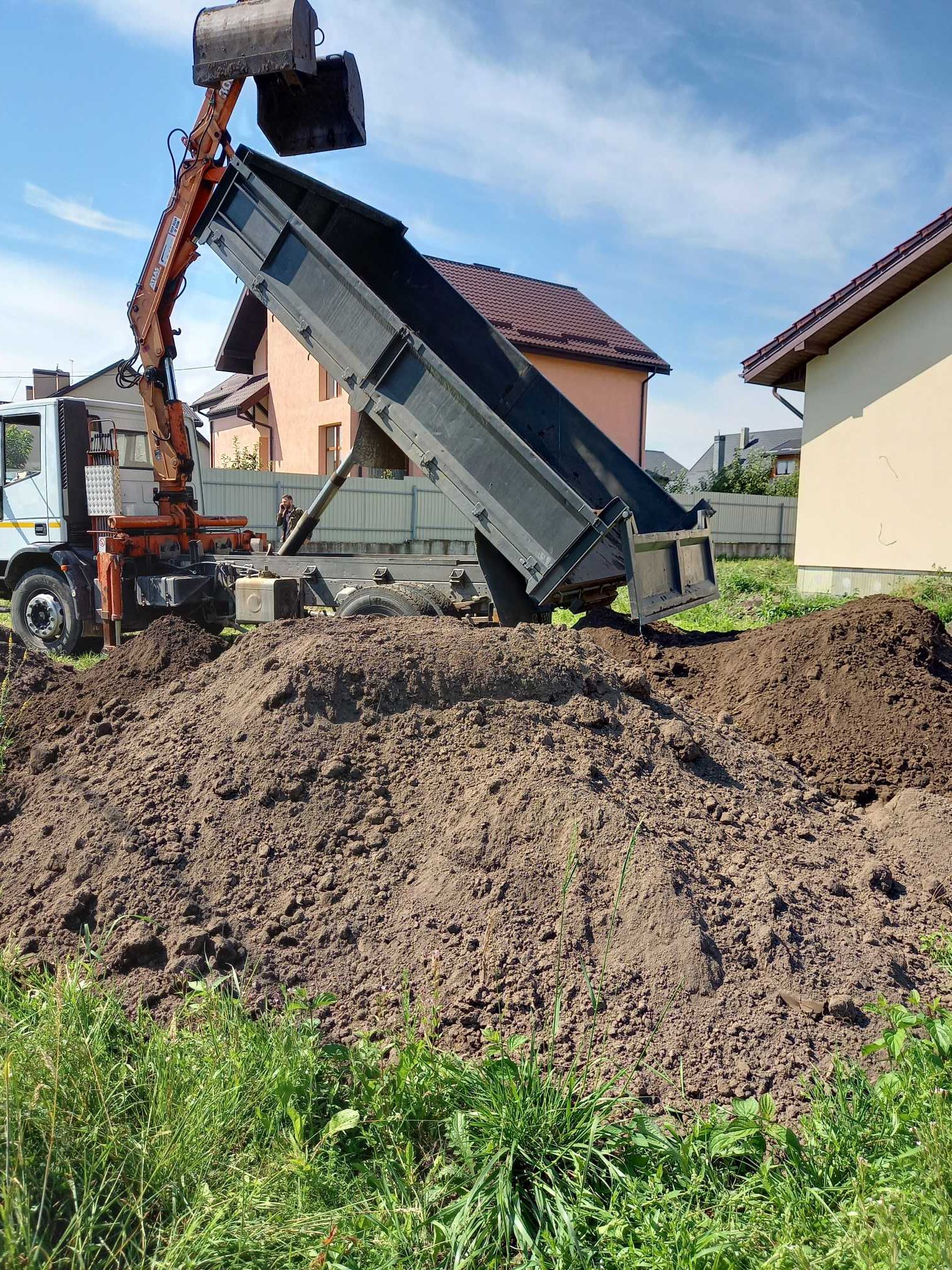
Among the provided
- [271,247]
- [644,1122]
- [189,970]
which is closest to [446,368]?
[271,247]

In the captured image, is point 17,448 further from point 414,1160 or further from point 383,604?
point 414,1160

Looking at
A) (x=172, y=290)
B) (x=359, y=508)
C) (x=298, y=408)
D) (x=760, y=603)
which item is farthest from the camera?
(x=298, y=408)

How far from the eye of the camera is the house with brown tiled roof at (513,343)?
80.9ft

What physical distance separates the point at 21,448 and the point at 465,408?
604 cm

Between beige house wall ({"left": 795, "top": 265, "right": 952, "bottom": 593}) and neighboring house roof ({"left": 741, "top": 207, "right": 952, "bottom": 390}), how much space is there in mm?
164

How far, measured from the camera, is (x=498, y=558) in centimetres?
702

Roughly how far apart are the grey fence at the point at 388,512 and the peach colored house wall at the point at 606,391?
10.1 ft

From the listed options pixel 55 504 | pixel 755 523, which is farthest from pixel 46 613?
pixel 755 523

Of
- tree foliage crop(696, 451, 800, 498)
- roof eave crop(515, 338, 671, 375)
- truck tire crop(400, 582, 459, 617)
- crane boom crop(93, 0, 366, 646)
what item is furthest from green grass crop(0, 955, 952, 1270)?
tree foliage crop(696, 451, 800, 498)

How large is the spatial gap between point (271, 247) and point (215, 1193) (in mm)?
6838

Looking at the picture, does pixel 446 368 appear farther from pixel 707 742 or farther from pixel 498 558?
pixel 707 742

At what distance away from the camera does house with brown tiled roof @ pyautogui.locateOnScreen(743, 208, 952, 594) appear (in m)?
12.5

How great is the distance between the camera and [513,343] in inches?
953

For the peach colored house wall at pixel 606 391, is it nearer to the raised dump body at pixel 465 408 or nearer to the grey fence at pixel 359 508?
the grey fence at pixel 359 508
